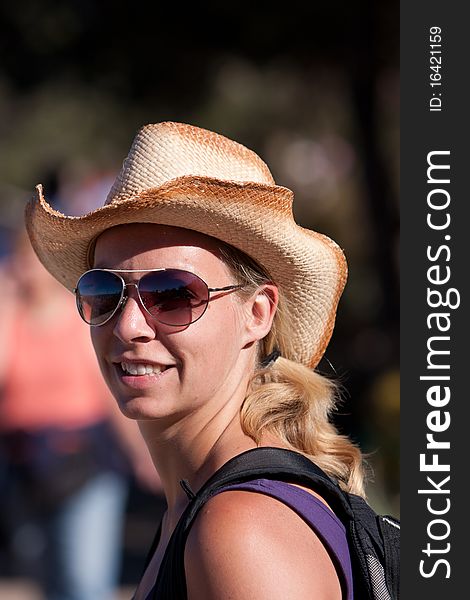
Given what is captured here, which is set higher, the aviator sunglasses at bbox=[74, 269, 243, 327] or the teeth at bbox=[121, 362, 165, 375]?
the aviator sunglasses at bbox=[74, 269, 243, 327]

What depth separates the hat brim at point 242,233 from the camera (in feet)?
7.25

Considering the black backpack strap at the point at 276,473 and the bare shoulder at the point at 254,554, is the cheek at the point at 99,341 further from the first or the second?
the bare shoulder at the point at 254,554

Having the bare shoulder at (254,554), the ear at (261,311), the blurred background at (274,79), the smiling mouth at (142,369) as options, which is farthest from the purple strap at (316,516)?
the blurred background at (274,79)

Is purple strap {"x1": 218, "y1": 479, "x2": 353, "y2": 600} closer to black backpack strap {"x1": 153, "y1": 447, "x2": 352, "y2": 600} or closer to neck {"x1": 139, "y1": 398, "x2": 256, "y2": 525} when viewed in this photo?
black backpack strap {"x1": 153, "y1": 447, "x2": 352, "y2": 600}

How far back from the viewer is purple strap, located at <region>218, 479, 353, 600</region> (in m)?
1.97

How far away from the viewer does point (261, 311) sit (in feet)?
8.09

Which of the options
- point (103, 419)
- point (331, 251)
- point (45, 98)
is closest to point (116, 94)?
point (45, 98)

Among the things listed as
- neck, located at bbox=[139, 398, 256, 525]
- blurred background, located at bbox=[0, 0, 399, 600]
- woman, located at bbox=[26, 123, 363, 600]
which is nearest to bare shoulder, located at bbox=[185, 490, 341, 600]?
woman, located at bbox=[26, 123, 363, 600]

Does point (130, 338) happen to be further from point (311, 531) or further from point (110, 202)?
point (311, 531)

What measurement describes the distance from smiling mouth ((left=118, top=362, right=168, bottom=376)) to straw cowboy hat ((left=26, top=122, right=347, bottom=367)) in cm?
28

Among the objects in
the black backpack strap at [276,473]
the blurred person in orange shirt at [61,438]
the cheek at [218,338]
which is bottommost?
the black backpack strap at [276,473]

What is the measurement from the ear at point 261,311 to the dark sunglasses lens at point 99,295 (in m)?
0.28

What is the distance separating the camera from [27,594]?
7.09m

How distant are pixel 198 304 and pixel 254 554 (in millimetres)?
606
